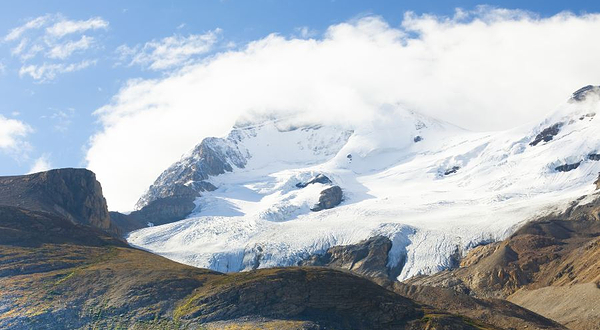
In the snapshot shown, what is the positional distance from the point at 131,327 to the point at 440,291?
70.1 metres

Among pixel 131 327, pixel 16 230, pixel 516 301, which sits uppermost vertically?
pixel 16 230

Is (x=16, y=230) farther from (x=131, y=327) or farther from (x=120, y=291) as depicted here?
(x=131, y=327)

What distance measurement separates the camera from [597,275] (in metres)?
184

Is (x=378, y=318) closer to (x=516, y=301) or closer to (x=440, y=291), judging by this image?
(x=440, y=291)

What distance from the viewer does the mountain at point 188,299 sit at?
374 ft

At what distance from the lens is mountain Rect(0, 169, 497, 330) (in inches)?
4493

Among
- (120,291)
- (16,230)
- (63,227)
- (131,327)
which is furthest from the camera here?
(63,227)

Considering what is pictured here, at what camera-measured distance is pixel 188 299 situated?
122125mm

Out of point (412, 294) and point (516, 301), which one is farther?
point (516, 301)

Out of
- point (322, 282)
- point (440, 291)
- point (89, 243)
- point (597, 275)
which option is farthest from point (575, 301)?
point (89, 243)

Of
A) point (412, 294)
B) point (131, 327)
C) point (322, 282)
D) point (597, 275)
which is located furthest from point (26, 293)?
point (597, 275)

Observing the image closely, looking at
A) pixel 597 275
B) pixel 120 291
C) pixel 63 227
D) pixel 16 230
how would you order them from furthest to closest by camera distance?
pixel 597 275 < pixel 63 227 < pixel 16 230 < pixel 120 291

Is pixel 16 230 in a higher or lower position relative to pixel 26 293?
higher

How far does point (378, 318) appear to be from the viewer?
117 m
